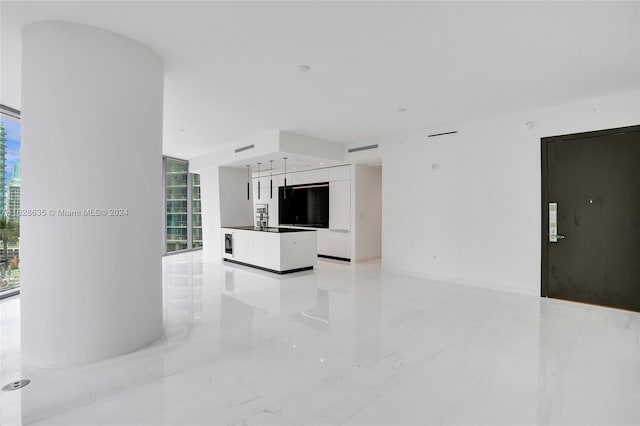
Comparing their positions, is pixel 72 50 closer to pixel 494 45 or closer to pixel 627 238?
pixel 494 45

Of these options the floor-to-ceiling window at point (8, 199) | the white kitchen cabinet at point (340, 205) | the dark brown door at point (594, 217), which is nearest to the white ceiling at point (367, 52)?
the floor-to-ceiling window at point (8, 199)

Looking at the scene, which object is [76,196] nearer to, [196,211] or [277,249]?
[277,249]

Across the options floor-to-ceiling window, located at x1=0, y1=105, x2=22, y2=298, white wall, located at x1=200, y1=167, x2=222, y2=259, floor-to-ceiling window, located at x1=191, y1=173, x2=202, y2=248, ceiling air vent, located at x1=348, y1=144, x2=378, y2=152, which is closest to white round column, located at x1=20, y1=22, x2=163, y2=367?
floor-to-ceiling window, located at x1=0, y1=105, x2=22, y2=298

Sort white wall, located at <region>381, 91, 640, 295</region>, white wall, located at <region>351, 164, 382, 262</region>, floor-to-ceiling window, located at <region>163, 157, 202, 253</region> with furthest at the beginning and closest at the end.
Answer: floor-to-ceiling window, located at <region>163, 157, 202, 253</region>, white wall, located at <region>351, 164, 382, 262</region>, white wall, located at <region>381, 91, 640, 295</region>

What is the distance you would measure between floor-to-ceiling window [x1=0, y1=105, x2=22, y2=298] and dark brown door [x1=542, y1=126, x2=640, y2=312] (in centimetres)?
743

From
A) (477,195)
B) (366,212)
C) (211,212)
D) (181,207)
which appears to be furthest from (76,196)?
(181,207)

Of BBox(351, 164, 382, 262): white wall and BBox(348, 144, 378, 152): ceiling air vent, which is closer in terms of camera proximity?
BBox(348, 144, 378, 152): ceiling air vent

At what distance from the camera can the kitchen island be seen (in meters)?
6.51

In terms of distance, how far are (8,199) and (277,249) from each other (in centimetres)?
403

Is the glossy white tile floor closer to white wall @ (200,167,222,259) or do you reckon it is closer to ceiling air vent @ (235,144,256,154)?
ceiling air vent @ (235,144,256,154)

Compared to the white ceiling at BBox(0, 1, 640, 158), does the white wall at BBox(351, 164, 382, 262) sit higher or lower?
lower

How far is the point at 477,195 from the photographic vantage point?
555 centimetres

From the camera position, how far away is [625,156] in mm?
4234

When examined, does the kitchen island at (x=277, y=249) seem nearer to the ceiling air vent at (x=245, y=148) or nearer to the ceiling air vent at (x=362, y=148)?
the ceiling air vent at (x=245, y=148)
